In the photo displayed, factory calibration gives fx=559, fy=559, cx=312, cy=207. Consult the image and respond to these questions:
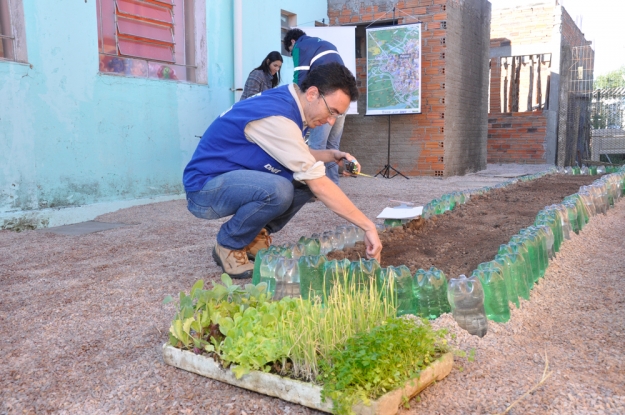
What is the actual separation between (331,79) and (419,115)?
6.58 meters

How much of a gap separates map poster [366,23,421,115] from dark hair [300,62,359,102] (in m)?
6.21

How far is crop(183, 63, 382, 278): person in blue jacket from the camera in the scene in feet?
7.82

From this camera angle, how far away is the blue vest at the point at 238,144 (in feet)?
8.27

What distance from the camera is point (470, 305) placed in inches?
79.9

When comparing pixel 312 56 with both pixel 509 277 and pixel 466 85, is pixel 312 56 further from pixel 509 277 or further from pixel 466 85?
pixel 466 85

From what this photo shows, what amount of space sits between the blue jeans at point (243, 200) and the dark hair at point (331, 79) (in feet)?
Result: 1.68

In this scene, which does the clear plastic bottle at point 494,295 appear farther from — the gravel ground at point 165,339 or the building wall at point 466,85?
the building wall at point 466,85

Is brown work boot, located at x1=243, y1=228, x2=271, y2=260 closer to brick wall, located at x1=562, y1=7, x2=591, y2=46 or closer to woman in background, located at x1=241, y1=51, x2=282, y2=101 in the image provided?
woman in background, located at x1=241, y1=51, x2=282, y2=101

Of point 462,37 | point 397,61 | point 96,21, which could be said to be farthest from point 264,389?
point 462,37

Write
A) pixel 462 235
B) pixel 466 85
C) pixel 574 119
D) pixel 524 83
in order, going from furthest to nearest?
pixel 524 83
pixel 574 119
pixel 466 85
pixel 462 235

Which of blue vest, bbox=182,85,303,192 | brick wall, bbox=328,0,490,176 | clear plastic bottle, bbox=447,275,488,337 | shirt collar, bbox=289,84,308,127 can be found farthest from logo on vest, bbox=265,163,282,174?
brick wall, bbox=328,0,490,176

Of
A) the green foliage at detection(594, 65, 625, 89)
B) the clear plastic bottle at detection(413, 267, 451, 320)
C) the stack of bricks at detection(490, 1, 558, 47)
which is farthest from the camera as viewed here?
the green foliage at detection(594, 65, 625, 89)

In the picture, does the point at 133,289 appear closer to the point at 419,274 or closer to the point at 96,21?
the point at 419,274

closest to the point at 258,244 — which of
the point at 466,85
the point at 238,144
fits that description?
the point at 238,144
